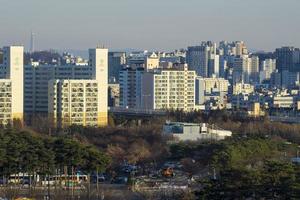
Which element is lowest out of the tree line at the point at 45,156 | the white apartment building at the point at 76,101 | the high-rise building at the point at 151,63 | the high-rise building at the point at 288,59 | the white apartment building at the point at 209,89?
the tree line at the point at 45,156

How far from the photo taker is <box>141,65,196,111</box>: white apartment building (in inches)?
1155

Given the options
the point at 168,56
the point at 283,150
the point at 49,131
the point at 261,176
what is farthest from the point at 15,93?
the point at 168,56

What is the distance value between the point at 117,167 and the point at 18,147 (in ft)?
9.88

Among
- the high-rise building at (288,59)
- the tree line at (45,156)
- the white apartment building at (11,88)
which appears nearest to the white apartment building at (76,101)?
the white apartment building at (11,88)

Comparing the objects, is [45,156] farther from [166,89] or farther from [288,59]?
[288,59]

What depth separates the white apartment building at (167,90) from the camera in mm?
29328

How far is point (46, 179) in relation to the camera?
13.7 meters

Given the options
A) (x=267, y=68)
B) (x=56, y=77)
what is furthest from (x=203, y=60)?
(x=56, y=77)

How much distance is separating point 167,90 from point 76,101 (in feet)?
21.7

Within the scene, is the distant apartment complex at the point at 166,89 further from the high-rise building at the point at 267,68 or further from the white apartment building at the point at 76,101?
the high-rise building at the point at 267,68

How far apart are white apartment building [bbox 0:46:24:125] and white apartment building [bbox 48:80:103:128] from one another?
0.78 metres

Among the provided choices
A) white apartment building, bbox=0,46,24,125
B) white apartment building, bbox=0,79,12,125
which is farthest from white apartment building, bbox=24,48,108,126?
white apartment building, bbox=0,79,12,125

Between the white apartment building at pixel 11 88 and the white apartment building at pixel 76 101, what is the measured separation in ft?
2.55

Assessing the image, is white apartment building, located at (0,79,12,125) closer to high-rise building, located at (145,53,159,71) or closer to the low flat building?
the low flat building
